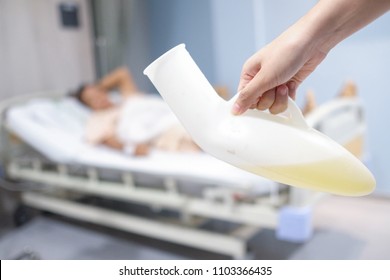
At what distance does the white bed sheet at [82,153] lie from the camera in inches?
60.4

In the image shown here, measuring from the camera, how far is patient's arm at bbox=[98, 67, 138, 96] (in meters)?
2.29

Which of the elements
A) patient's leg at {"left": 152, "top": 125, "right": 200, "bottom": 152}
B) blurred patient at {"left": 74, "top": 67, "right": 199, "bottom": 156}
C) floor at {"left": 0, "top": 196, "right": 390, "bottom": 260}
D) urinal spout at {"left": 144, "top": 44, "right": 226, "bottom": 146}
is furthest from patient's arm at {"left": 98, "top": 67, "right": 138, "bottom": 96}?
urinal spout at {"left": 144, "top": 44, "right": 226, "bottom": 146}

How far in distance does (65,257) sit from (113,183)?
Result: 42 cm

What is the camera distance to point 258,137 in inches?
26.8

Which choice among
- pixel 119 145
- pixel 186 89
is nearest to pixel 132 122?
pixel 119 145

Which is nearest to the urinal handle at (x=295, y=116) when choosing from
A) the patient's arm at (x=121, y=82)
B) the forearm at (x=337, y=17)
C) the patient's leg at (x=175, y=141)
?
the forearm at (x=337, y=17)

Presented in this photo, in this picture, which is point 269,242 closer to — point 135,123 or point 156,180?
point 156,180

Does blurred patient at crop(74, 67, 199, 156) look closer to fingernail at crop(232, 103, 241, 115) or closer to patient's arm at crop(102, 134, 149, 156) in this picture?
patient's arm at crop(102, 134, 149, 156)

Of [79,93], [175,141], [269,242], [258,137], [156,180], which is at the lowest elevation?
[269,242]

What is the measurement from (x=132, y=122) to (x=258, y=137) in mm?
1541

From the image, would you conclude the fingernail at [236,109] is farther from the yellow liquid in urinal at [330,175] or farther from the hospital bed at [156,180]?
the hospital bed at [156,180]
